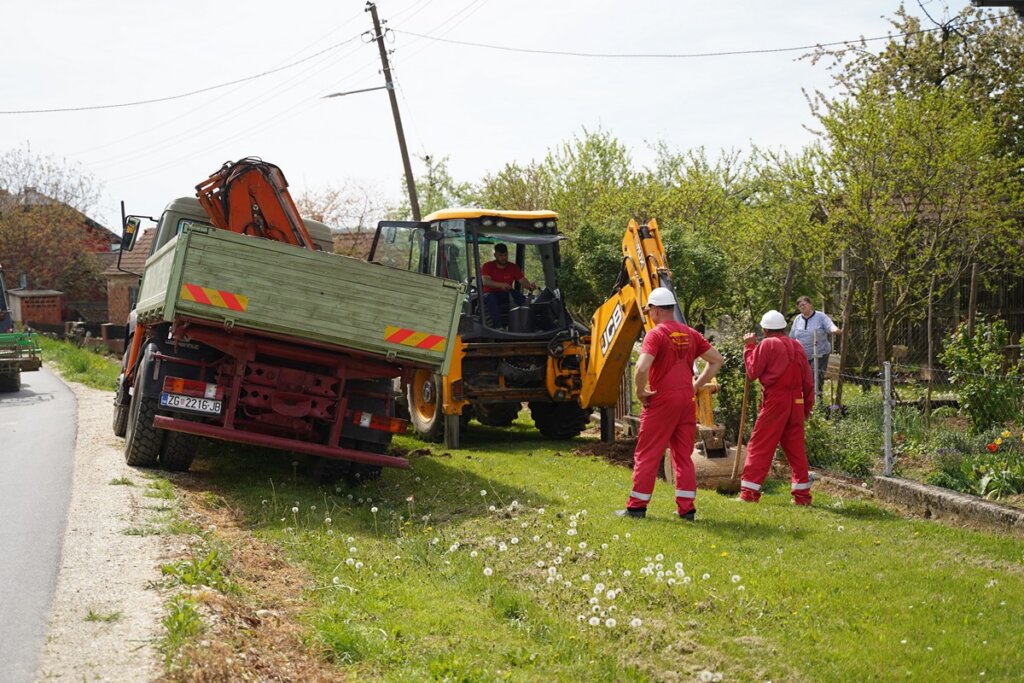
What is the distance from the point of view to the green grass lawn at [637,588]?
5.58 meters

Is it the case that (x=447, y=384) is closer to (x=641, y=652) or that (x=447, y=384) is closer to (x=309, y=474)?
(x=309, y=474)

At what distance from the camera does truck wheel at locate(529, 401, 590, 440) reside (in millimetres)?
15055

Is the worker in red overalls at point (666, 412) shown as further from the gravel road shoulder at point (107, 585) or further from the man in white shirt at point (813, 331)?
the man in white shirt at point (813, 331)

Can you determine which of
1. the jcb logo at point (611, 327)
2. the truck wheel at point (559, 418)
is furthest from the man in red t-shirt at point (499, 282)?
the jcb logo at point (611, 327)

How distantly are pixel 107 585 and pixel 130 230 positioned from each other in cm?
779

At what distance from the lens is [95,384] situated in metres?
24.0

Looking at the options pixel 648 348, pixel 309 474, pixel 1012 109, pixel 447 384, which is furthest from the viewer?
pixel 1012 109

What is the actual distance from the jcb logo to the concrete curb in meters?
3.66

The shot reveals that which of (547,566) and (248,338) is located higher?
(248,338)

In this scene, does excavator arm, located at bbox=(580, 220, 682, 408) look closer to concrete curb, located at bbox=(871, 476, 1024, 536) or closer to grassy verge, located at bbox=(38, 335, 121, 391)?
concrete curb, located at bbox=(871, 476, 1024, 536)

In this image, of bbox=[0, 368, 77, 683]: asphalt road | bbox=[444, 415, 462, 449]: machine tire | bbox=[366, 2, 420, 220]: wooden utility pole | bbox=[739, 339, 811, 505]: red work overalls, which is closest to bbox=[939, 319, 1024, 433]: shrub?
bbox=[739, 339, 811, 505]: red work overalls

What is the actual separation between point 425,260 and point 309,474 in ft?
13.7

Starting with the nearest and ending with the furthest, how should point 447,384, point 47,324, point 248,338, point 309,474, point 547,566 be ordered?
point 547,566, point 248,338, point 309,474, point 447,384, point 47,324

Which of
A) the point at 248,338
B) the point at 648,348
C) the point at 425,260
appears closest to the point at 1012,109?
the point at 425,260
